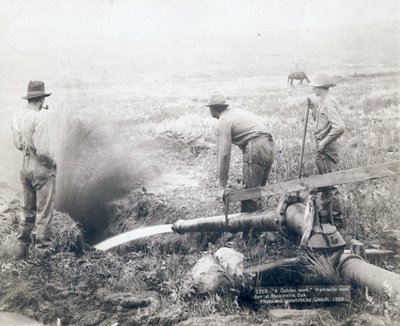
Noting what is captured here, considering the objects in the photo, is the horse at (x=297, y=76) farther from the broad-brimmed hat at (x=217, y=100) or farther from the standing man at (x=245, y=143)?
the broad-brimmed hat at (x=217, y=100)

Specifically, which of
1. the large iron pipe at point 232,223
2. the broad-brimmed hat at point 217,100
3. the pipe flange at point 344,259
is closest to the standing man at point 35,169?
the large iron pipe at point 232,223

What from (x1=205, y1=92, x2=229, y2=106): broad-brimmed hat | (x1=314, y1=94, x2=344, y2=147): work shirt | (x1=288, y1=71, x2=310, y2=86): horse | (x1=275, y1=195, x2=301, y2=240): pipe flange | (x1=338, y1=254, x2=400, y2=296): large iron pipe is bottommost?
(x1=338, y1=254, x2=400, y2=296): large iron pipe

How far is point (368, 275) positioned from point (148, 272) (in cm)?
254

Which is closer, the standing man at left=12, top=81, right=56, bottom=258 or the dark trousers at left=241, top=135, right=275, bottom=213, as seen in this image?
the standing man at left=12, top=81, right=56, bottom=258

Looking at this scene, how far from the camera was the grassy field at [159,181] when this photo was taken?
5.25m

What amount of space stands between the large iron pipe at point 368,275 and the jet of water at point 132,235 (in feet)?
8.86

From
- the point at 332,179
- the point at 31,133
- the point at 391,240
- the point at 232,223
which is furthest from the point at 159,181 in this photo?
the point at 391,240

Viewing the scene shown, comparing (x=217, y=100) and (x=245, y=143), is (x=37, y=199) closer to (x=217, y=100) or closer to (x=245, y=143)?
(x=217, y=100)

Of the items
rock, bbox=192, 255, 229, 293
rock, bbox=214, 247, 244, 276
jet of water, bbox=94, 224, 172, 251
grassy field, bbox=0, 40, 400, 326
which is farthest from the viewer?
jet of water, bbox=94, 224, 172, 251

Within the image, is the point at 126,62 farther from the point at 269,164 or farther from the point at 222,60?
the point at 269,164

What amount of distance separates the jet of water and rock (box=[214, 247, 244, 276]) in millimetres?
1601

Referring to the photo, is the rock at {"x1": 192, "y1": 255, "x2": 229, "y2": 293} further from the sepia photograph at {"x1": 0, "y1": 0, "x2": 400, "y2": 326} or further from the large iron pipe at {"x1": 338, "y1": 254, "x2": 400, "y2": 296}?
the large iron pipe at {"x1": 338, "y1": 254, "x2": 400, "y2": 296}

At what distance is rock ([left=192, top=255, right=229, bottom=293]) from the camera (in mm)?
4957

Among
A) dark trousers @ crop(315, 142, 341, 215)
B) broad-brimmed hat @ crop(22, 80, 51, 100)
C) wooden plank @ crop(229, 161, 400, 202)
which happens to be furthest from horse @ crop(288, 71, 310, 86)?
broad-brimmed hat @ crop(22, 80, 51, 100)
